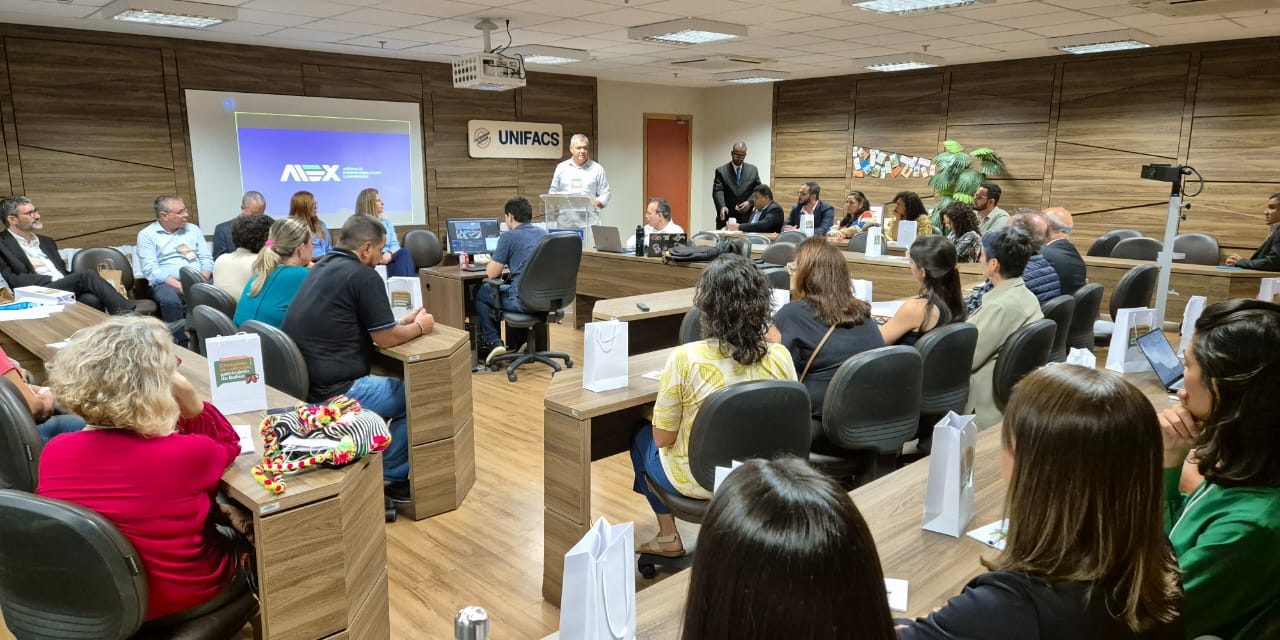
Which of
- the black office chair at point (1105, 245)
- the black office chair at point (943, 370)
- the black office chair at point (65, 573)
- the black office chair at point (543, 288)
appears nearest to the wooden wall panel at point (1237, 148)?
the black office chair at point (1105, 245)

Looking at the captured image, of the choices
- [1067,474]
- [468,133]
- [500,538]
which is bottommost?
[500,538]

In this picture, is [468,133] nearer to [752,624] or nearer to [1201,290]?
[1201,290]

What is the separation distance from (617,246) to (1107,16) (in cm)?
405

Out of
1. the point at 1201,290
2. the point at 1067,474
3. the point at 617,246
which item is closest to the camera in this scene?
the point at 1067,474

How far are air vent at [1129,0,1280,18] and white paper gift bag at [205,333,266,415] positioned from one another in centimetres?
553

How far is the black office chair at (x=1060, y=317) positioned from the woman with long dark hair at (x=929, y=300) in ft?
2.42

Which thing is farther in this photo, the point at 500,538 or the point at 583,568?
the point at 500,538

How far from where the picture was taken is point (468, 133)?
8758mm

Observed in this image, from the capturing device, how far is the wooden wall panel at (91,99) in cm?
606

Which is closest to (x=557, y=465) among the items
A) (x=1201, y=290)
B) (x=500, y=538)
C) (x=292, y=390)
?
(x=500, y=538)

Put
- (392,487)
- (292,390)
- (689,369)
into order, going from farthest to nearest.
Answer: (392,487)
(292,390)
(689,369)

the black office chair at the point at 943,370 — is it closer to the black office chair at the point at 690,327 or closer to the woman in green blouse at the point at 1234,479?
the black office chair at the point at 690,327

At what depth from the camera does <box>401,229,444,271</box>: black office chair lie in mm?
7086

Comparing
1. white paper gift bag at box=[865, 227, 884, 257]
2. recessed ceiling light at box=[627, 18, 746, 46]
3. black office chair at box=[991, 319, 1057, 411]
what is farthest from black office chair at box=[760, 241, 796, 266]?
black office chair at box=[991, 319, 1057, 411]
